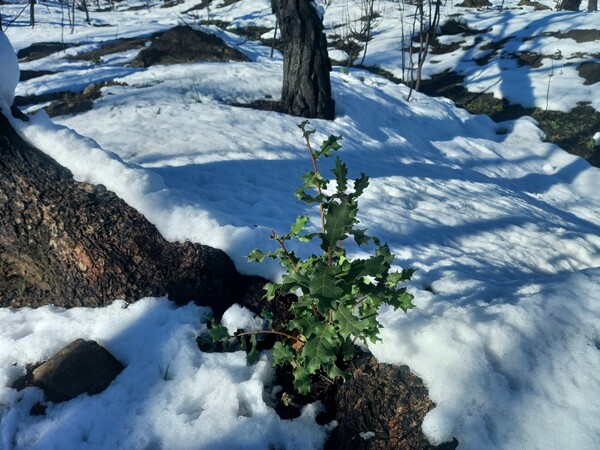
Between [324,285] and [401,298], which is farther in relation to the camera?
[401,298]

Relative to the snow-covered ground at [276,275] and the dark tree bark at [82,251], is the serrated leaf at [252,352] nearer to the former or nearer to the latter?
the snow-covered ground at [276,275]

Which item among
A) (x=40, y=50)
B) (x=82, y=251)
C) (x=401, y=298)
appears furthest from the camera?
(x=40, y=50)

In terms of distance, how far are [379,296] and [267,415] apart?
77 centimetres

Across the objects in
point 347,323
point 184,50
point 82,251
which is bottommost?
point 82,251

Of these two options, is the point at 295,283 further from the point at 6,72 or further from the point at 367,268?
the point at 6,72

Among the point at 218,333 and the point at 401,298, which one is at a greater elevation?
the point at 401,298

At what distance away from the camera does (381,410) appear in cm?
191

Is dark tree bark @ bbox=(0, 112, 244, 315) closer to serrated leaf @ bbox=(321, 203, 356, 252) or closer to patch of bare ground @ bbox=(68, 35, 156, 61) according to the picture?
serrated leaf @ bbox=(321, 203, 356, 252)

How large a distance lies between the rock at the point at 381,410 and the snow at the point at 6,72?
9.19 feet

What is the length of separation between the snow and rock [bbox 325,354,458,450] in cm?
280

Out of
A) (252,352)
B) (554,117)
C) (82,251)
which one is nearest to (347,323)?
(252,352)

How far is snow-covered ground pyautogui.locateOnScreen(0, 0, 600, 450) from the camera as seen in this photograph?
182 centimetres

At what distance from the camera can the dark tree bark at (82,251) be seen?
8.05 feet

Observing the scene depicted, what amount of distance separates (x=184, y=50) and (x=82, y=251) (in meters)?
10.1
